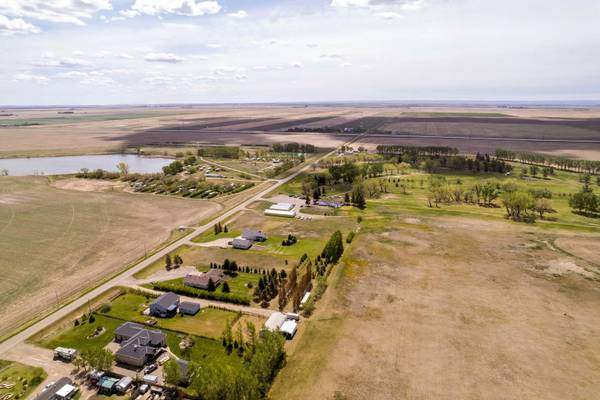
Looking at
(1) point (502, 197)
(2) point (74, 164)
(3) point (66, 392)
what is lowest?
(3) point (66, 392)

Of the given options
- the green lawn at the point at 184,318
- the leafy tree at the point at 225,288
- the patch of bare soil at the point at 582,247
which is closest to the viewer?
the green lawn at the point at 184,318

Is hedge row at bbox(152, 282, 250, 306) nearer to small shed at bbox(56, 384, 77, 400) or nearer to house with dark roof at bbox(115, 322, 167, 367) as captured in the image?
house with dark roof at bbox(115, 322, 167, 367)

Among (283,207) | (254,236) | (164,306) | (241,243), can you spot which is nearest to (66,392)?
(164,306)

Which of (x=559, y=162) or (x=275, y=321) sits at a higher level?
(x=559, y=162)

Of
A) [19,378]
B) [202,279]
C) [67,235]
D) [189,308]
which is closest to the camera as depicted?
[19,378]

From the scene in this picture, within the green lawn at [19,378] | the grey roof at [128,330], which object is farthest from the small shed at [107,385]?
the green lawn at [19,378]

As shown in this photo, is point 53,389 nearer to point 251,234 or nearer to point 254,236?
point 254,236

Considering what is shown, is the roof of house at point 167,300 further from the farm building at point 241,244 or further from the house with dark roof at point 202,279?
→ the farm building at point 241,244

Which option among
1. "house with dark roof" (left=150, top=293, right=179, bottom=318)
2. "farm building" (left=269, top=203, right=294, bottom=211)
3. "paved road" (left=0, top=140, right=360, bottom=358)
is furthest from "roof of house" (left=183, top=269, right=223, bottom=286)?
"farm building" (left=269, top=203, right=294, bottom=211)
